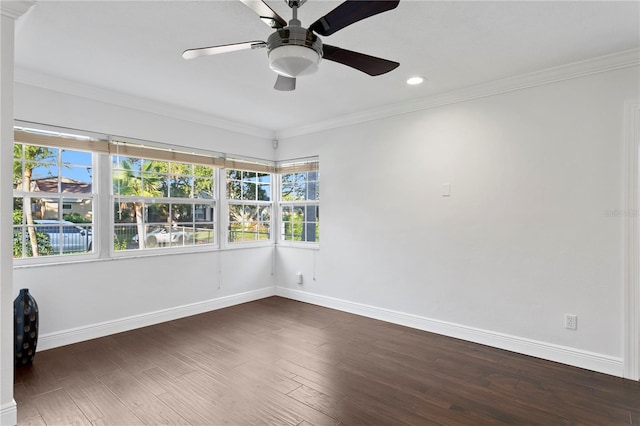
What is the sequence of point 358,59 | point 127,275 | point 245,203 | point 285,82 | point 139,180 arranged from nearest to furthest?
point 358,59
point 285,82
point 127,275
point 139,180
point 245,203

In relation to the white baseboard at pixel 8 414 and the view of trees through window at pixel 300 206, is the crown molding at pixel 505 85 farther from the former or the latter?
the white baseboard at pixel 8 414

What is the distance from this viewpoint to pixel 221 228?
4.84 m

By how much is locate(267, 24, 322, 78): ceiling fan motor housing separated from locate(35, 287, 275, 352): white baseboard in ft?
11.1

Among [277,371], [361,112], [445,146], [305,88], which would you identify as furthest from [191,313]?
[445,146]

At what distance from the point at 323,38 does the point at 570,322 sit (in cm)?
322

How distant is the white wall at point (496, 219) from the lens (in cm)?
291

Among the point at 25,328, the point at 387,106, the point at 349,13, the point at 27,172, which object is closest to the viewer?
the point at 349,13

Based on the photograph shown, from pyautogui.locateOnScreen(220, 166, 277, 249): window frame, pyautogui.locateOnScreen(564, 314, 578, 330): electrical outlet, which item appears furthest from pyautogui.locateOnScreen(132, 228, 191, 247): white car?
pyautogui.locateOnScreen(564, 314, 578, 330): electrical outlet

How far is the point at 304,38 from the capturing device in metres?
1.85

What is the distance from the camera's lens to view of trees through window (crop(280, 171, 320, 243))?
516 centimetres

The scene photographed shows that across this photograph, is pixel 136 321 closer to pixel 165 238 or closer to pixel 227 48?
Answer: pixel 165 238

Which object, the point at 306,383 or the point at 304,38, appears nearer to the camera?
the point at 304,38

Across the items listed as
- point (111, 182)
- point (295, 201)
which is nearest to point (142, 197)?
point (111, 182)

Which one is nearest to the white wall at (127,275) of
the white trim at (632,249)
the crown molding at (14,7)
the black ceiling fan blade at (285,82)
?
the crown molding at (14,7)
